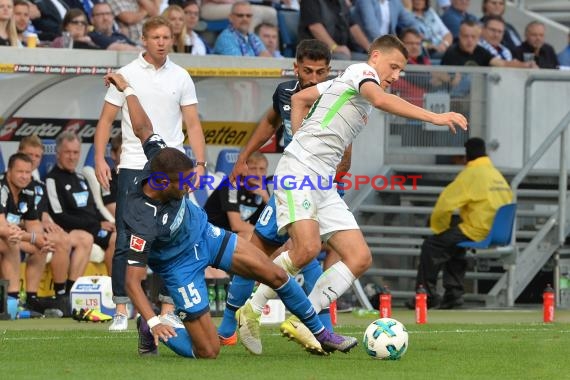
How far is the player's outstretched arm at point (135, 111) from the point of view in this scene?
1017 cm

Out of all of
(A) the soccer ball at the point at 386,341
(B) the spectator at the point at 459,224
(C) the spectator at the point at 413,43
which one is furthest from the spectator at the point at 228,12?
(A) the soccer ball at the point at 386,341

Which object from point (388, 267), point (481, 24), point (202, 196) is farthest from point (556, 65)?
point (202, 196)

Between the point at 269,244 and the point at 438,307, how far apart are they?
21.5 ft

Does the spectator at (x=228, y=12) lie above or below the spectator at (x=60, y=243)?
above

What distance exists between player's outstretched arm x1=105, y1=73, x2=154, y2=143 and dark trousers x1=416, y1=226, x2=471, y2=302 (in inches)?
260

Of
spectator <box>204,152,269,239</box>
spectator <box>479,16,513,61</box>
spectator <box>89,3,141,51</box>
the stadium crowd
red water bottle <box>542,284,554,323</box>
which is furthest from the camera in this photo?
spectator <box>479,16,513,61</box>

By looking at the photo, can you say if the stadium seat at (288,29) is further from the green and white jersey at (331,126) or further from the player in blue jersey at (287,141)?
the green and white jersey at (331,126)

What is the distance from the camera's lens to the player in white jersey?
967 cm

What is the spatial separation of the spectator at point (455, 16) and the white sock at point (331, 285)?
1226 cm

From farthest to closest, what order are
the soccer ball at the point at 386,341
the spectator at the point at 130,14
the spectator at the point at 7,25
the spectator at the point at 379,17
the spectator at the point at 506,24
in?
the spectator at the point at 506,24
the spectator at the point at 379,17
the spectator at the point at 130,14
the spectator at the point at 7,25
the soccer ball at the point at 386,341

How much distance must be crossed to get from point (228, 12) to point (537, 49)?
4.82m

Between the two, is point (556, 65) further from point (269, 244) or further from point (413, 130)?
point (269, 244)

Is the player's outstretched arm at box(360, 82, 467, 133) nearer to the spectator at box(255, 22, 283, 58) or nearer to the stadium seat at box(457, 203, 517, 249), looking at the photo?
the stadium seat at box(457, 203, 517, 249)

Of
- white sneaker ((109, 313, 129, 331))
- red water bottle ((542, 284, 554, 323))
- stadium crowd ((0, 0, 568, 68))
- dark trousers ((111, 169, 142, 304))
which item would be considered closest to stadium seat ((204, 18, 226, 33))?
stadium crowd ((0, 0, 568, 68))
